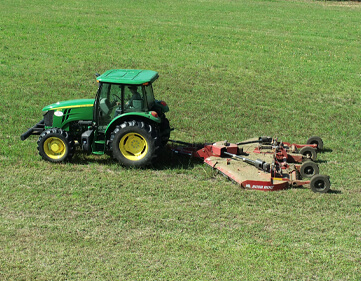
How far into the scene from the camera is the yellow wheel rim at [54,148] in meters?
11.4

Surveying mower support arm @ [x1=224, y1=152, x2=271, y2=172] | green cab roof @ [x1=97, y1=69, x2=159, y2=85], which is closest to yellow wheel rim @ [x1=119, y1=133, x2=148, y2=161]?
green cab roof @ [x1=97, y1=69, x2=159, y2=85]

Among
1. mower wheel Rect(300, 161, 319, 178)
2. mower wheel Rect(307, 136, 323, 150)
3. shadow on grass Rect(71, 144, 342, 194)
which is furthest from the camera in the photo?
mower wheel Rect(307, 136, 323, 150)

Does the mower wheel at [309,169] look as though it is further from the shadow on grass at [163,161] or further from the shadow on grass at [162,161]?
the shadow on grass at [162,161]

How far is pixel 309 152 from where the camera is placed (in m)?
12.2

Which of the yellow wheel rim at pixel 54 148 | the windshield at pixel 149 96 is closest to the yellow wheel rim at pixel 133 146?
the windshield at pixel 149 96

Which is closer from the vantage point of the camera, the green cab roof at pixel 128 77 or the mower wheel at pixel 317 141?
the green cab roof at pixel 128 77

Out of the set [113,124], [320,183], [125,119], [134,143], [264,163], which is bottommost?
[320,183]

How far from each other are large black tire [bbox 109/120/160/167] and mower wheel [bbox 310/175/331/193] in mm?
3458

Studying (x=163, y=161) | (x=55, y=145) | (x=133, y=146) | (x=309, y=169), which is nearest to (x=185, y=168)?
(x=163, y=161)

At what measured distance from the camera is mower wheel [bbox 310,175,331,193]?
10.2 metres

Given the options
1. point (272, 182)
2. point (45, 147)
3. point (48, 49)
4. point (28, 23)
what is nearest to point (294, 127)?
point (272, 182)

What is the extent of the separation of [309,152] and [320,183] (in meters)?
1.97

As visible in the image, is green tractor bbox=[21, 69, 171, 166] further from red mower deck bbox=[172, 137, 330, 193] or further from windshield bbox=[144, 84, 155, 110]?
red mower deck bbox=[172, 137, 330, 193]

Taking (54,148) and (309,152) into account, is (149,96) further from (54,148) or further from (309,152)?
(309,152)
